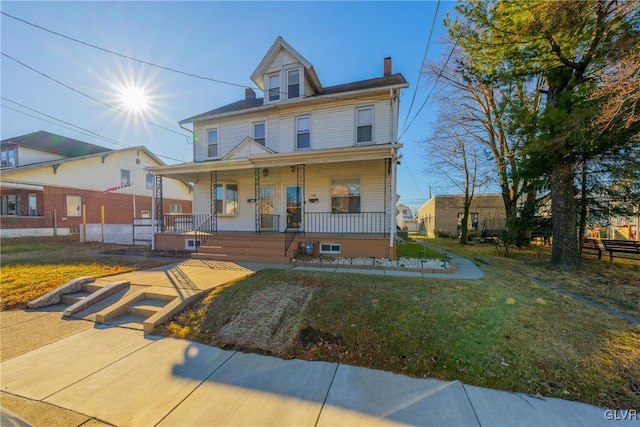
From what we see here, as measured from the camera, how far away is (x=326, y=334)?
3.77 m

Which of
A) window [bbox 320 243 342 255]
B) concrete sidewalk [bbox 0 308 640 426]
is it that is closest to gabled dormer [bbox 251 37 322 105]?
window [bbox 320 243 342 255]

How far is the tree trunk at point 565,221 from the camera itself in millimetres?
8312

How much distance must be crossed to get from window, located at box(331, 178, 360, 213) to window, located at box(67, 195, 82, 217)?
2108 centimetres

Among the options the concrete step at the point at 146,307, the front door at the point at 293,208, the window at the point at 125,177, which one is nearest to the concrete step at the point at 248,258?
the front door at the point at 293,208

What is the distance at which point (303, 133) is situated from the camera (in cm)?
1125

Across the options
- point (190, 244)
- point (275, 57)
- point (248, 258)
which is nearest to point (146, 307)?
point (248, 258)

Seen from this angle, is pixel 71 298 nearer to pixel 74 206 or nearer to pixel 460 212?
pixel 74 206

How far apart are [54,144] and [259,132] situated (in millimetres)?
21886

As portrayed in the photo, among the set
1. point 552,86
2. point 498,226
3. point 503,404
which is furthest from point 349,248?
point 498,226

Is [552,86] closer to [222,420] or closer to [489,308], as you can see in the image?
[489,308]

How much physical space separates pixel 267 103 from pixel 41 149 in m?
20.9

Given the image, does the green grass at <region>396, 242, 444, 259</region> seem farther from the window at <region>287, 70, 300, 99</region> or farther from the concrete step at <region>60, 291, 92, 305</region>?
the concrete step at <region>60, 291, 92, 305</region>

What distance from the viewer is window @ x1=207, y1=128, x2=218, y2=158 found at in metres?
12.7

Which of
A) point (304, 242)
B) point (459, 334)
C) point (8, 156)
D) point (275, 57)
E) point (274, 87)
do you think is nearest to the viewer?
point (459, 334)
